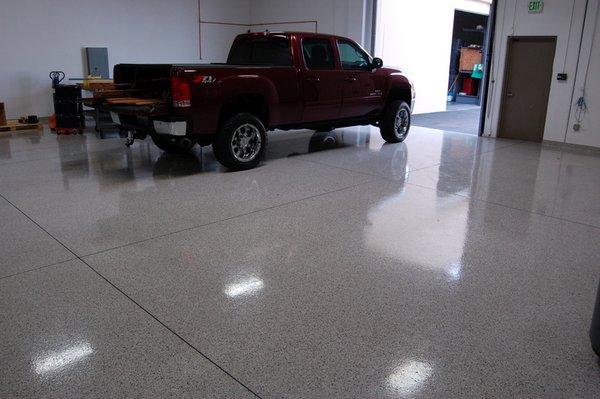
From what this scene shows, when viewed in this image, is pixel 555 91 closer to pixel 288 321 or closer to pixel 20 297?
pixel 288 321

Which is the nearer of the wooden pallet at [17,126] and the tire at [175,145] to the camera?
the tire at [175,145]

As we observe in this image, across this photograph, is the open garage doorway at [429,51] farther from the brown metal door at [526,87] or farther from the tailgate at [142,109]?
the tailgate at [142,109]

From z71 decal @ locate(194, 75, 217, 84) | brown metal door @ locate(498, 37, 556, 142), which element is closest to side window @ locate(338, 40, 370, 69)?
z71 decal @ locate(194, 75, 217, 84)

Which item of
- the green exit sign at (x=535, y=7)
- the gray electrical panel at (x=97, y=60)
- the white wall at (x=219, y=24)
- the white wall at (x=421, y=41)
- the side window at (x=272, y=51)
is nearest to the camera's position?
the side window at (x=272, y=51)

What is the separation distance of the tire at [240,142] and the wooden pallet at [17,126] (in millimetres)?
5524

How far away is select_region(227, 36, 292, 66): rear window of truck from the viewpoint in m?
7.30

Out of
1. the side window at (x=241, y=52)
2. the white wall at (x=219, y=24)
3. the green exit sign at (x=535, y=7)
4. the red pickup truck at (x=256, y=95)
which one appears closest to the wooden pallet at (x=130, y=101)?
the red pickup truck at (x=256, y=95)

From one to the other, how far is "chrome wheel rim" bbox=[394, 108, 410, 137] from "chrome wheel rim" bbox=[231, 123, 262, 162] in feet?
10.7

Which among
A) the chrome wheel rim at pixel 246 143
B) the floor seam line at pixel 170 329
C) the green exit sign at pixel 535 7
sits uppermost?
the green exit sign at pixel 535 7

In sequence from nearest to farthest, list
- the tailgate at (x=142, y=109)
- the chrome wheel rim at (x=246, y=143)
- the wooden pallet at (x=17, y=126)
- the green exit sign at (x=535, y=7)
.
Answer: the tailgate at (x=142, y=109) < the chrome wheel rim at (x=246, y=143) < the green exit sign at (x=535, y=7) < the wooden pallet at (x=17, y=126)

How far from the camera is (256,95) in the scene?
679 centimetres

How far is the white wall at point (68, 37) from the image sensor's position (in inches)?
417

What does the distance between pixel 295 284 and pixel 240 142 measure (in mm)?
3678

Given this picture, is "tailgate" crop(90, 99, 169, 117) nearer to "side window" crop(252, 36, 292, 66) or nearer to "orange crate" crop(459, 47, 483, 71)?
"side window" crop(252, 36, 292, 66)
